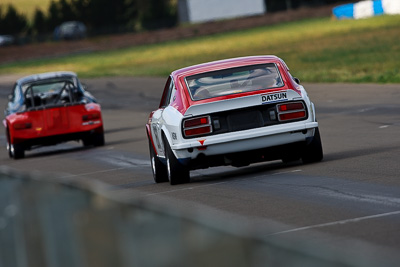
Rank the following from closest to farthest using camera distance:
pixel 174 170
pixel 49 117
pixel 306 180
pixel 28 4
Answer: pixel 306 180
pixel 174 170
pixel 49 117
pixel 28 4

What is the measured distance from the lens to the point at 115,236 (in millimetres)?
3162

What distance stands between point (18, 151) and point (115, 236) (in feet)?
60.0

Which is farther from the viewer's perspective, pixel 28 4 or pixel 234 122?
pixel 28 4

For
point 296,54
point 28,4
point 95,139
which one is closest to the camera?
point 95,139

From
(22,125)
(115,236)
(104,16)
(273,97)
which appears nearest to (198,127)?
(273,97)

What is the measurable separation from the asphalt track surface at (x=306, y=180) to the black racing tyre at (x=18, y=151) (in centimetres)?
25

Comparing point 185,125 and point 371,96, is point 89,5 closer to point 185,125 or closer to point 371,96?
point 371,96

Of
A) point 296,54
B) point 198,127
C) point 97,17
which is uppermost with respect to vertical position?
point 198,127

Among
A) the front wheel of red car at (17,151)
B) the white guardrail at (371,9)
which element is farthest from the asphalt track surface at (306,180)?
the white guardrail at (371,9)

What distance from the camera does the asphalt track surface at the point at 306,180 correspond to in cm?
777

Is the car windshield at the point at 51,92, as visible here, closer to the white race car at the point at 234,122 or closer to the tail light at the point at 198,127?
the white race car at the point at 234,122

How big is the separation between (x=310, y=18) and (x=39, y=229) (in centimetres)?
9436

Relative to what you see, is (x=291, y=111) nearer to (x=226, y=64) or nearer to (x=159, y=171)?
(x=226, y=64)

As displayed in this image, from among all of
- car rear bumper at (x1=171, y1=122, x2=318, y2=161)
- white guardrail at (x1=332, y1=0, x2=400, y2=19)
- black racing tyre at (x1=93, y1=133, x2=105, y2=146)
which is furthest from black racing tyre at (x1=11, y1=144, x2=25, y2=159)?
white guardrail at (x1=332, y1=0, x2=400, y2=19)
